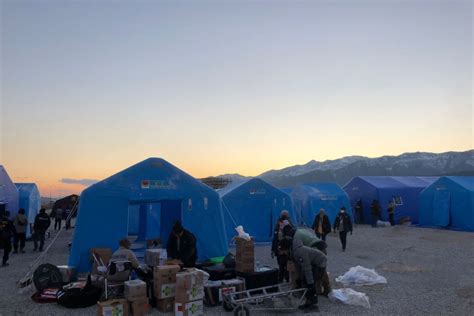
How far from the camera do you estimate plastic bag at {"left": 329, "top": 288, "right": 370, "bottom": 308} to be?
757cm

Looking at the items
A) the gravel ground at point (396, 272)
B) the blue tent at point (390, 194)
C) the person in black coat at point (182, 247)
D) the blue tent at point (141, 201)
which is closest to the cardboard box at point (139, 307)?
the gravel ground at point (396, 272)

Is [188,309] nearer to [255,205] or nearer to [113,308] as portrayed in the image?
[113,308]

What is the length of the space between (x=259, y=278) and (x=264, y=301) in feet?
2.04

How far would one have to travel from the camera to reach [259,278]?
823 cm

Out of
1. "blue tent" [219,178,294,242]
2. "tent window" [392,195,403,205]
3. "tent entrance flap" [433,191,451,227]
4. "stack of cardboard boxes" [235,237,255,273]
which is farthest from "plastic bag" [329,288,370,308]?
"tent window" [392,195,403,205]

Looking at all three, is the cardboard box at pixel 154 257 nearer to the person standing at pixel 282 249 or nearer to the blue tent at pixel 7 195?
the person standing at pixel 282 249

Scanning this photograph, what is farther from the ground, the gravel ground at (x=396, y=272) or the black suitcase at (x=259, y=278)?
the black suitcase at (x=259, y=278)

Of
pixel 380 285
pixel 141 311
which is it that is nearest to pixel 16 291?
A: pixel 141 311

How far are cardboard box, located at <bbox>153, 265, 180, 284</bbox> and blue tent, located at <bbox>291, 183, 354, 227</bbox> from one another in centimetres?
1728

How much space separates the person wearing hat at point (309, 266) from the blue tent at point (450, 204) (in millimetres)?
16356

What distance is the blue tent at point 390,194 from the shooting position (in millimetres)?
25438

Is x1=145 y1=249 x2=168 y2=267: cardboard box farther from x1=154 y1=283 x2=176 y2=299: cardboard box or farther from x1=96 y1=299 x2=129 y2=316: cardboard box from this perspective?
x1=96 y1=299 x2=129 y2=316: cardboard box

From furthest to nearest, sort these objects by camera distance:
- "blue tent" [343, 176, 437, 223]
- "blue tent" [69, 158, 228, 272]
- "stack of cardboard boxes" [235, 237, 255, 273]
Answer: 1. "blue tent" [343, 176, 437, 223]
2. "blue tent" [69, 158, 228, 272]
3. "stack of cardboard boxes" [235, 237, 255, 273]

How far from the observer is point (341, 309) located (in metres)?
7.38
